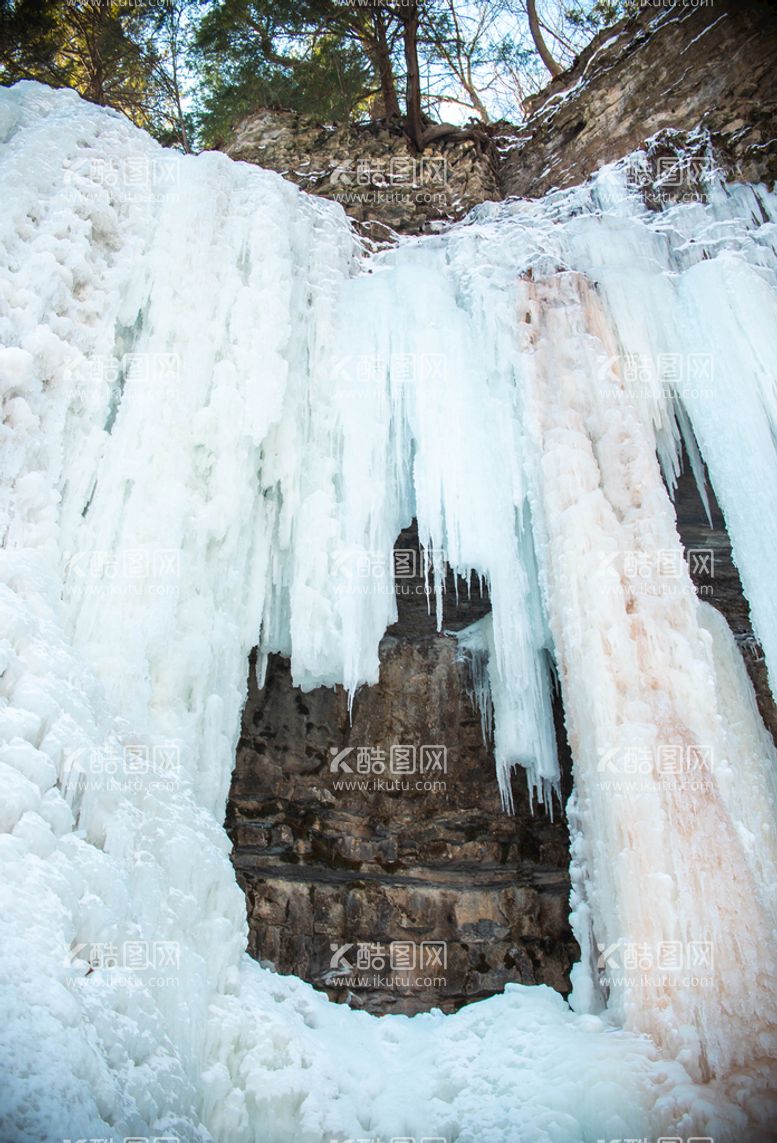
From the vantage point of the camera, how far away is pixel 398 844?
→ 24.4ft

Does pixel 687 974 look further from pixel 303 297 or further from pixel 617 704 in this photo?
pixel 303 297

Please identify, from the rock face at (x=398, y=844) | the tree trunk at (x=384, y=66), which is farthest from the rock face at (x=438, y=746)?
the tree trunk at (x=384, y=66)

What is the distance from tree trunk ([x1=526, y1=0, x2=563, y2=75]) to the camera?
1096 centimetres

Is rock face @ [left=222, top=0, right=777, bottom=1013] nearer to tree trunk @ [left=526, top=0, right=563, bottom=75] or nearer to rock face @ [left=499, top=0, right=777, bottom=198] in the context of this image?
rock face @ [left=499, top=0, right=777, bottom=198]

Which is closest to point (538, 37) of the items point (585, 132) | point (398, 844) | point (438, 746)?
point (585, 132)

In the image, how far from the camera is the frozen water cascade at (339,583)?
134 inches

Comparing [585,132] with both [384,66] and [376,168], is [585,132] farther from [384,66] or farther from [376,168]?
[384,66]

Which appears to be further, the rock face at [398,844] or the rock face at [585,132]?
the rock face at [585,132]

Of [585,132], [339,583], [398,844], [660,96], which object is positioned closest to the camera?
[339,583]

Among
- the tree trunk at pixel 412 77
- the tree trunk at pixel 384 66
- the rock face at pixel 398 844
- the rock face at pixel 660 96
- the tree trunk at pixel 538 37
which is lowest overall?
the rock face at pixel 398 844

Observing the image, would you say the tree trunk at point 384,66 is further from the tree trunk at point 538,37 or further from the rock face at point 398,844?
the rock face at point 398,844

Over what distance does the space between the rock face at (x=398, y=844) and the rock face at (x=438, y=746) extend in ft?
0.05

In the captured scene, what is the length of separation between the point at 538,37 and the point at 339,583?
9.62 meters

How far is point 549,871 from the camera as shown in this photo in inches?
290
